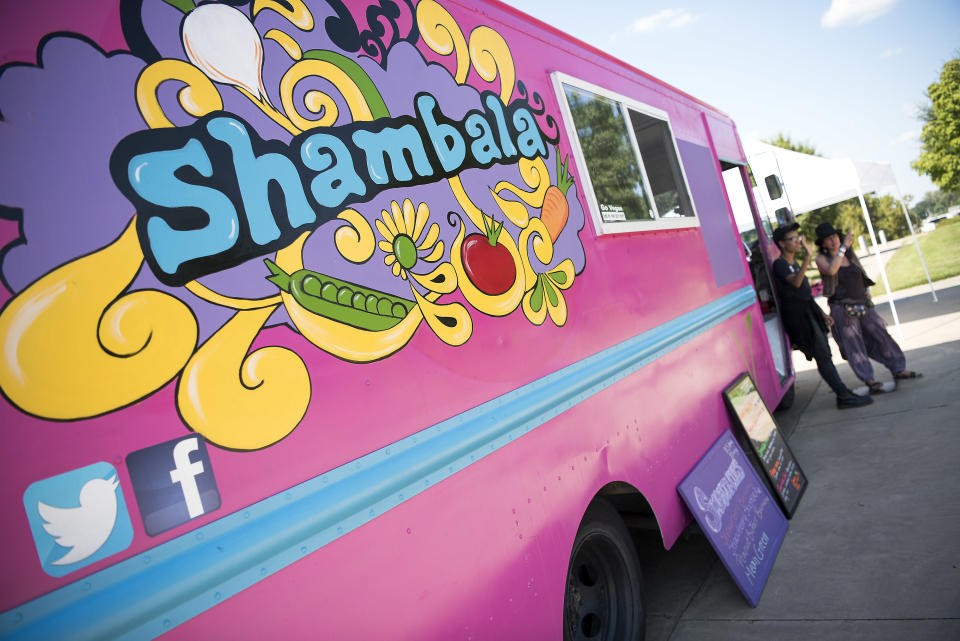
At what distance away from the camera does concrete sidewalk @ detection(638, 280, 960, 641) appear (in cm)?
271

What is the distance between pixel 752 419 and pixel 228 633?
3661 mm

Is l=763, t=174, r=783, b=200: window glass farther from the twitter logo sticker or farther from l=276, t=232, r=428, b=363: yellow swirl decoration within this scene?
the twitter logo sticker

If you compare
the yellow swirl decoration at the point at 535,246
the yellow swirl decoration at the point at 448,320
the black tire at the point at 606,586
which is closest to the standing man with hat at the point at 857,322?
the black tire at the point at 606,586

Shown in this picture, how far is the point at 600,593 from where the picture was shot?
270cm

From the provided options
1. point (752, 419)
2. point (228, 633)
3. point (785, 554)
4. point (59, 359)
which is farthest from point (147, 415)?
point (752, 419)

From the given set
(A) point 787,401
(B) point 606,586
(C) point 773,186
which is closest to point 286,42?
(B) point 606,586

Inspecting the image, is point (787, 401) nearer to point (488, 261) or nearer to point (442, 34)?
point (488, 261)

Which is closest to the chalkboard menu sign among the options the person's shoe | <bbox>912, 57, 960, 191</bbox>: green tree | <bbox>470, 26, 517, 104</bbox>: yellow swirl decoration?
the person's shoe

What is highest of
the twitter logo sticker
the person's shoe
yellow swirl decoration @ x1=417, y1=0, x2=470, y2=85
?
yellow swirl decoration @ x1=417, y1=0, x2=470, y2=85

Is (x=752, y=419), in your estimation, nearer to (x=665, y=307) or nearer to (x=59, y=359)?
(x=665, y=307)

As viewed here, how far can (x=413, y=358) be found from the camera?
174 centimetres

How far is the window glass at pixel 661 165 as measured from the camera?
3680mm

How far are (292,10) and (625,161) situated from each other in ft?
6.76

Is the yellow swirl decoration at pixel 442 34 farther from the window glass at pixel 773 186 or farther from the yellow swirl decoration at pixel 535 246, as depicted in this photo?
the window glass at pixel 773 186
